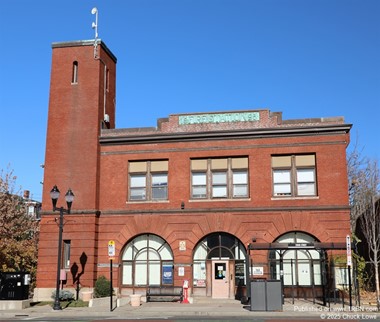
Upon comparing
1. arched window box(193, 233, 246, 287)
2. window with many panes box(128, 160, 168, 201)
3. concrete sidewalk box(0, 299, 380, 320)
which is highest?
window with many panes box(128, 160, 168, 201)

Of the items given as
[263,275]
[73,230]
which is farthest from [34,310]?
[263,275]

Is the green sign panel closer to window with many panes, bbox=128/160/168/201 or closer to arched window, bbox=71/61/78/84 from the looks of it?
window with many panes, bbox=128/160/168/201

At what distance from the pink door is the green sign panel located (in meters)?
8.63

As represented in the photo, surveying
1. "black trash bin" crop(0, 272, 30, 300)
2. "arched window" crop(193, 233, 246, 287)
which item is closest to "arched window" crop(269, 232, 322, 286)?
"arched window" crop(193, 233, 246, 287)

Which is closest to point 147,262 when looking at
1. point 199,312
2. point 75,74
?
point 199,312

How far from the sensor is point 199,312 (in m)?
22.2

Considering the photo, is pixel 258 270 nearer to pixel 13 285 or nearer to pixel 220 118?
pixel 220 118

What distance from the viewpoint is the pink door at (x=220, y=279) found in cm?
2880

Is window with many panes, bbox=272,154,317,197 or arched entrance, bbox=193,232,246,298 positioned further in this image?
window with many panes, bbox=272,154,317,197

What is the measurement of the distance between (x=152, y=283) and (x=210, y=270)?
3660mm

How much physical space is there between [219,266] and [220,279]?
748 mm

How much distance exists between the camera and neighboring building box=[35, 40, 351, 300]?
1134 inches

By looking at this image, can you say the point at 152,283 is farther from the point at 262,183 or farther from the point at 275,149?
the point at 275,149

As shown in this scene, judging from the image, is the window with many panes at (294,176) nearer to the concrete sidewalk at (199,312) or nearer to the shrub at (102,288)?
the concrete sidewalk at (199,312)
